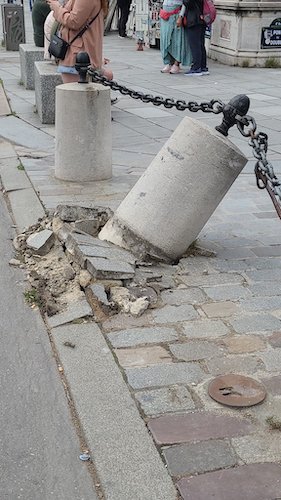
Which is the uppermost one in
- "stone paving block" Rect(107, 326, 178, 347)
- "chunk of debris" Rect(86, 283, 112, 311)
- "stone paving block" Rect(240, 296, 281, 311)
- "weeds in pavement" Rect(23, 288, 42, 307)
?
"chunk of debris" Rect(86, 283, 112, 311)

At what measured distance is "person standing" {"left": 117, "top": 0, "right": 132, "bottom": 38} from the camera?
21078 millimetres

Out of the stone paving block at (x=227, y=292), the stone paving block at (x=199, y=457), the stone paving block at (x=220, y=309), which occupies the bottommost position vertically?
the stone paving block at (x=227, y=292)

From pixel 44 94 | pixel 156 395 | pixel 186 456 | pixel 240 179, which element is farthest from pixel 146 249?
pixel 44 94

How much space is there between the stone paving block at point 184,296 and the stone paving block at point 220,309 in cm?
8

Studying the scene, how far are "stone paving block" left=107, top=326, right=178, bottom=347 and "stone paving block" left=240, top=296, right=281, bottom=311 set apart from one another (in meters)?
0.58

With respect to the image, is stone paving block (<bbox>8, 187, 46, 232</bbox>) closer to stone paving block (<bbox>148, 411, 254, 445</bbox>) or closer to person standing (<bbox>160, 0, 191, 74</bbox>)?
stone paving block (<bbox>148, 411, 254, 445</bbox>)

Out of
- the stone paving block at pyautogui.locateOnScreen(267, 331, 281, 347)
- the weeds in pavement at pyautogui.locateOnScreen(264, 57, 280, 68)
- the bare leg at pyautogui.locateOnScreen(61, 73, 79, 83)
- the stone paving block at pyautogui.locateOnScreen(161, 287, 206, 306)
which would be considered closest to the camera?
the stone paving block at pyautogui.locateOnScreen(267, 331, 281, 347)

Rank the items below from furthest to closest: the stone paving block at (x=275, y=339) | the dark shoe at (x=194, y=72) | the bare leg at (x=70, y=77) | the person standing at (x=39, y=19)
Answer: the dark shoe at (x=194, y=72), the person standing at (x=39, y=19), the bare leg at (x=70, y=77), the stone paving block at (x=275, y=339)

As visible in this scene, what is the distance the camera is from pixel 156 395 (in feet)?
11.3

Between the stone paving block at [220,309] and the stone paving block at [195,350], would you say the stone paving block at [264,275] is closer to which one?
the stone paving block at [220,309]

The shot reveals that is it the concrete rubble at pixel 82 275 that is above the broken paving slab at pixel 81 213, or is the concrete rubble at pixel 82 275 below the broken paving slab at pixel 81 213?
below

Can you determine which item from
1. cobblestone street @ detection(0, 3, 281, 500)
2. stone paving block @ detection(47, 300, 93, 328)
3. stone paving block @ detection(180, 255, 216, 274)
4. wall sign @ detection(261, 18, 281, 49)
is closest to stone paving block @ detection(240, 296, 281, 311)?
cobblestone street @ detection(0, 3, 281, 500)

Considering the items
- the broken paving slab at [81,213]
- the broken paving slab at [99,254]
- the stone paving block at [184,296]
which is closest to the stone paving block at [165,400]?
the stone paving block at [184,296]

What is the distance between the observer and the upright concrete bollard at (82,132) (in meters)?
6.58
